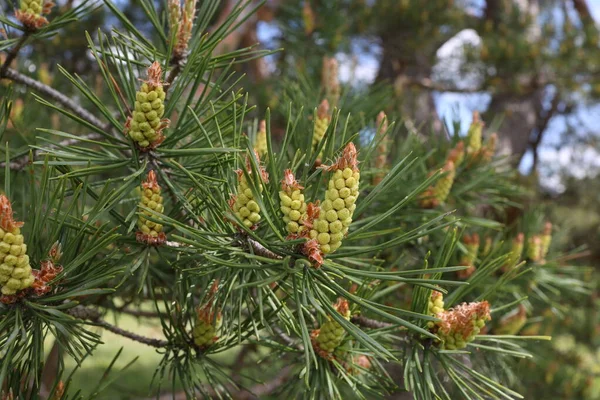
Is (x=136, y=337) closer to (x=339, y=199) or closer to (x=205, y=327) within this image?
(x=205, y=327)

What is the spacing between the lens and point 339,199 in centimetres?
27

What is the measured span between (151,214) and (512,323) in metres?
0.39

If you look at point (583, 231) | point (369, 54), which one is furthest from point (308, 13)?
point (583, 231)

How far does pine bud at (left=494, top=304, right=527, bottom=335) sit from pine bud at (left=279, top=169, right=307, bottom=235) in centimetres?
33

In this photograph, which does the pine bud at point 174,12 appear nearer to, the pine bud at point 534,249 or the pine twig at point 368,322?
the pine twig at point 368,322

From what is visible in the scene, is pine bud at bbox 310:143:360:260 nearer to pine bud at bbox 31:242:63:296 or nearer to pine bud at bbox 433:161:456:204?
pine bud at bbox 31:242:63:296

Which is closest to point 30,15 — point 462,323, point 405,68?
point 462,323

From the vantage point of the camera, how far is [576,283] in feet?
2.25

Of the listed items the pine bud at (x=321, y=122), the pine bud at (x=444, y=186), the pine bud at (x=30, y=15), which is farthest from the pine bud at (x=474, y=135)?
the pine bud at (x=30, y=15)

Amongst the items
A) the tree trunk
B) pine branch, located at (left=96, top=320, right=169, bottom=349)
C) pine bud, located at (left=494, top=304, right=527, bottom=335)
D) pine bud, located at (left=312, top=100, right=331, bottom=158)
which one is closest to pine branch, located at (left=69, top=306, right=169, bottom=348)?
pine branch, located at (left=96, top=320, right=169, bottom=349)

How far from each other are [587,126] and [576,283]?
72.4 inches

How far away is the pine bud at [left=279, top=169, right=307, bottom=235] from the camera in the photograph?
0.91 ft

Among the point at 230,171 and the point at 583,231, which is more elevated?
the point at 230,171

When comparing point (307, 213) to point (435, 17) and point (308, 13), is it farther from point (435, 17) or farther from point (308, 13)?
point (435, 17)
